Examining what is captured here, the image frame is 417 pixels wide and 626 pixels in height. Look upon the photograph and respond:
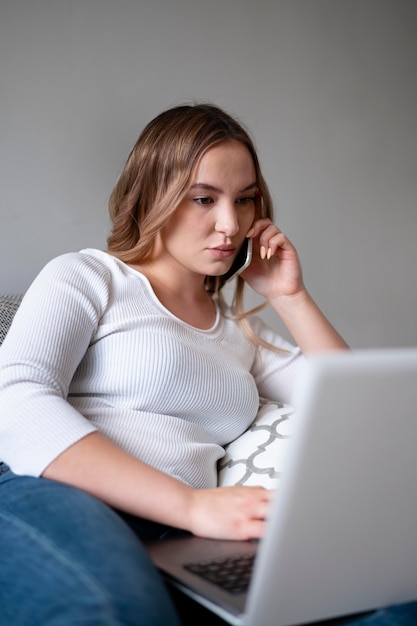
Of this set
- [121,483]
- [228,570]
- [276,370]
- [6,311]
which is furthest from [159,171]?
[228,570]

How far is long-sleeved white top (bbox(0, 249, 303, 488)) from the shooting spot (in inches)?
45.0

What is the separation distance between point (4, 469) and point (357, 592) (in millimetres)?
661

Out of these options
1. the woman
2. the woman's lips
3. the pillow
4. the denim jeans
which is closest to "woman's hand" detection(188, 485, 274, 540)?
the woman

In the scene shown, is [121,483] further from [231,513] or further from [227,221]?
[227,221]

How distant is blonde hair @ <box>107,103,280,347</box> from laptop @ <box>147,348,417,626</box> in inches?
31.4

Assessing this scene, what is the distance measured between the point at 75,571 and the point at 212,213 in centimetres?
83

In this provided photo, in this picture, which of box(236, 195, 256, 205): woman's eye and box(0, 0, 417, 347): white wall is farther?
box(0, 0, 417, 347): white wall

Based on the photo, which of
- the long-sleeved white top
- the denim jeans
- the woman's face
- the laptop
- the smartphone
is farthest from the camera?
the smartphone

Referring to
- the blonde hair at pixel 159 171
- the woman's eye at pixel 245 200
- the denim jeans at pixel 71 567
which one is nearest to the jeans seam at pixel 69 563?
the denim jeans at pixel 71 567

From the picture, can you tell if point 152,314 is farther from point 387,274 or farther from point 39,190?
point 387,274

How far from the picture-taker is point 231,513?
1052 millimetres

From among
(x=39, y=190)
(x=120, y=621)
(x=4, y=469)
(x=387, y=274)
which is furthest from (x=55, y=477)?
(x=387, y=274)

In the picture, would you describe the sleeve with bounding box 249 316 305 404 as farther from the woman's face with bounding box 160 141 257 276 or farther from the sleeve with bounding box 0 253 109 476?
the sleeve with bounding box 0 253 109 476

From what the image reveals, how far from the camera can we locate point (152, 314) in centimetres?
146
